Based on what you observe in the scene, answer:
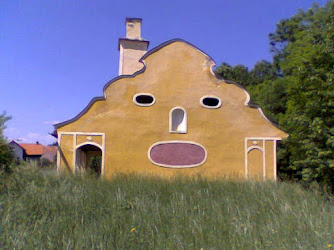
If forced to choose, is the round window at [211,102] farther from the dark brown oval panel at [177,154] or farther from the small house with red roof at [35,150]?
the small house with red roof at [35,150]

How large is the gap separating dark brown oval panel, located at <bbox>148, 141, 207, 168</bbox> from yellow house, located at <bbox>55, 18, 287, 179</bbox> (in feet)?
0.14

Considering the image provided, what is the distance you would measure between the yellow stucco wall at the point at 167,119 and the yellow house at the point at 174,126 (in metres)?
0.03

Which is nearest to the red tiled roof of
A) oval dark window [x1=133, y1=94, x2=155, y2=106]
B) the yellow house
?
the yellow house

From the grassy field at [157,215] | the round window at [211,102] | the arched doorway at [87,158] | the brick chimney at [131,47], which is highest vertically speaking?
the brick chimney at [131,47]

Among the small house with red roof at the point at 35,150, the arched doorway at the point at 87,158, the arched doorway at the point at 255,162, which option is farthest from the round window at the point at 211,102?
the small house with red roof at the point at 35,150

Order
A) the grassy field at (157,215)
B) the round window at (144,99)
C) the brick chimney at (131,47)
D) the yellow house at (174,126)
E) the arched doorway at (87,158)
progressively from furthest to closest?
1. the brick chimney at (131,47)
2. the round window at (144,99)
3. the yellow house at (174,126)
4. the arched doorway at (87,158)
5. the grassy field at (157,215)

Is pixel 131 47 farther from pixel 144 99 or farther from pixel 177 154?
pixel 177 154

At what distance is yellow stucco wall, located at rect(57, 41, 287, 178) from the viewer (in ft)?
39.8

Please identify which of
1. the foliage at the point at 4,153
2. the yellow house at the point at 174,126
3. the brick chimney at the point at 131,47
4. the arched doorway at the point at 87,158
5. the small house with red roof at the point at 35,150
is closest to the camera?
the foliage at the point at 4,153

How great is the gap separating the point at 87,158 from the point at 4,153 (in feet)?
25.6

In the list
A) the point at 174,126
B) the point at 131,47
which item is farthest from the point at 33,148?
the point at 174,126

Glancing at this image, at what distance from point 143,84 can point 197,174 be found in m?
4.42

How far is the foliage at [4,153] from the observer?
374 inches

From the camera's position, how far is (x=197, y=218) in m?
6.59
